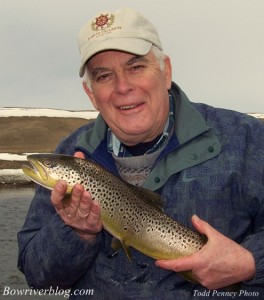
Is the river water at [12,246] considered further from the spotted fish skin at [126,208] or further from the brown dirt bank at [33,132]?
the brown dirt bank at [33,132]

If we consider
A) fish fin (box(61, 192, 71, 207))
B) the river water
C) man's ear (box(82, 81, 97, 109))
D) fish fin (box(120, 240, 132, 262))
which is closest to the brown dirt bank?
Answer: the river water

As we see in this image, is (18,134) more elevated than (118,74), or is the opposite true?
(118,74)

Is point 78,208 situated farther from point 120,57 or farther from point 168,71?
point 168,71

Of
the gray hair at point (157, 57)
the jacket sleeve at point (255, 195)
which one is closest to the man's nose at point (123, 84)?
the gray hair at point (157, 57)

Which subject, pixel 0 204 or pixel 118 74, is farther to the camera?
pixel 0 204

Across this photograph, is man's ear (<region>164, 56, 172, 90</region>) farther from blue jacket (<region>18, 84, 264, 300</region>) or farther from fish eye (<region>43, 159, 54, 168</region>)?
fish eye (<region>43, 159, 54, 168</region>)

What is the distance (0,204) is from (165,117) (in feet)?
78.3

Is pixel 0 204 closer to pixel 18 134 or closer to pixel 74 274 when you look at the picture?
pixel 74 274

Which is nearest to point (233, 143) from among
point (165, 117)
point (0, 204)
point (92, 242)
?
point (165, 117)

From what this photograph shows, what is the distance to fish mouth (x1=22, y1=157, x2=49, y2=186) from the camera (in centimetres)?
473

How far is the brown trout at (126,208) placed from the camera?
15.1 feet

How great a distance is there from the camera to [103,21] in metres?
4.83

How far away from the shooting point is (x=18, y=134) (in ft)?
232

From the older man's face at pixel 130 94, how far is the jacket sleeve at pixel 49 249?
3.22 feet
